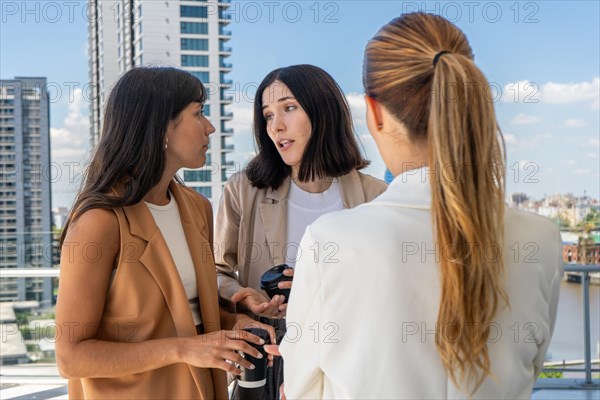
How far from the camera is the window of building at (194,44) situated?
2882 cm

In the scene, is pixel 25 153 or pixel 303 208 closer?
pixel 303 208

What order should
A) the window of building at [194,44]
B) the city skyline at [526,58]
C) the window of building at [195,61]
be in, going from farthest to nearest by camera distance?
the window of building at [194,44] < the window of building at [195,61] < the city skyline at [526,58]

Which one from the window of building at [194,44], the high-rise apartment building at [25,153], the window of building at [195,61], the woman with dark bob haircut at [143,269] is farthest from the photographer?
the window of building at [194,44]

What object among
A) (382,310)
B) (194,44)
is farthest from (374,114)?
(194,44)

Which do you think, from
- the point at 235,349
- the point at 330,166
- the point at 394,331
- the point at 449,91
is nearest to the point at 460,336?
the point at 394,331

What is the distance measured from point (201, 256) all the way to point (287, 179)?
21.4 inches

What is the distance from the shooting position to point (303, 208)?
182cm

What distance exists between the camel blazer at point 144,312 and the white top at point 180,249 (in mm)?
71

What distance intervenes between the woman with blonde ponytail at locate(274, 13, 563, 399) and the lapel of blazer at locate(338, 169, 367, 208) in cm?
96

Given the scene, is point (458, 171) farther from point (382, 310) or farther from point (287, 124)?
point (287, 124)

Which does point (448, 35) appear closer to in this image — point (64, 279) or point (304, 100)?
point (64, 279)

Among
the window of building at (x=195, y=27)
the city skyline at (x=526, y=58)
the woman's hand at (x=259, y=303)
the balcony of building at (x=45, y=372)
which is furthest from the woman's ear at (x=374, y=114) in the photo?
the window of building at (x=195, y=27)

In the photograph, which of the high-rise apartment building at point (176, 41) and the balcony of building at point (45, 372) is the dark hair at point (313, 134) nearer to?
the balcony of building at point (45, 372)

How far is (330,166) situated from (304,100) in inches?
7.8
